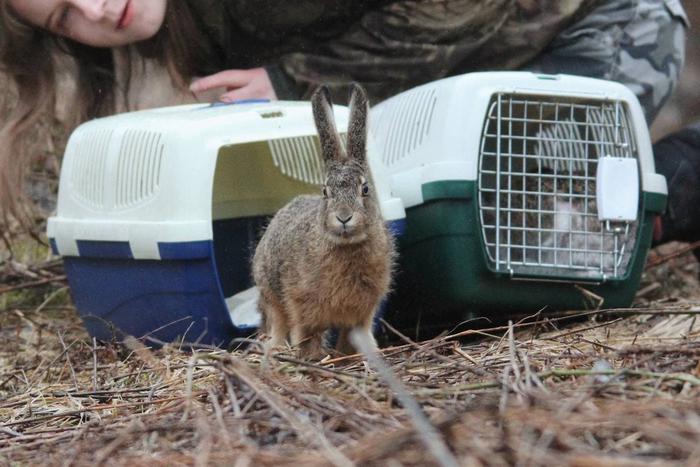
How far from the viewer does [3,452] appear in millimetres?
2330

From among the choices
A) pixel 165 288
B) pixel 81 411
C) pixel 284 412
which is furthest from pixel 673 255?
pixel 284 412

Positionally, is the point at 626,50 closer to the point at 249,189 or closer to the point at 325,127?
the point at 249,189

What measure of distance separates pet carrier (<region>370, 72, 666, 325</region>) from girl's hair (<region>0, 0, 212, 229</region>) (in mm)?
1099

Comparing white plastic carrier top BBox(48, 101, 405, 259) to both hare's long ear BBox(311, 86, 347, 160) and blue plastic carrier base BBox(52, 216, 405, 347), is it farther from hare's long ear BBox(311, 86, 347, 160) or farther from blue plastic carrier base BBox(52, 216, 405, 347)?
hare's long ear BBox(311, 86, 347, 160)

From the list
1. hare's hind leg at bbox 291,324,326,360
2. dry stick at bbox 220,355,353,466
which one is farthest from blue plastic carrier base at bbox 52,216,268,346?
dry stick at bbox 220,355,353,466

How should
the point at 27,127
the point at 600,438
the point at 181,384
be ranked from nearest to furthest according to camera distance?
the point at 600,438 → the point at 181,384 → the point at 27,127

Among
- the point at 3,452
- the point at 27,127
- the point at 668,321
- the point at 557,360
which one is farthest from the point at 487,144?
the point at 3,452

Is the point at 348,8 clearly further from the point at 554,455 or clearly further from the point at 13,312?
the point at 554,455

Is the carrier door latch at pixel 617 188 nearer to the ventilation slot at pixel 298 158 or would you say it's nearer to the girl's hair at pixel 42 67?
the ventilation slot at pixel 298 158

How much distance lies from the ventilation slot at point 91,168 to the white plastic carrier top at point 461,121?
1013 millimetres

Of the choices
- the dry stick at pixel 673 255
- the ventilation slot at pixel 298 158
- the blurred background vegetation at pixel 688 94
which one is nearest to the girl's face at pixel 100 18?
the ventilation slot at pixel 298 158

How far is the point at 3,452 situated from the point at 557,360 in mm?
1215

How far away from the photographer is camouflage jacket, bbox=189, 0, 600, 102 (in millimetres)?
4570

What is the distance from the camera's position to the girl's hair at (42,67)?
180 inches
